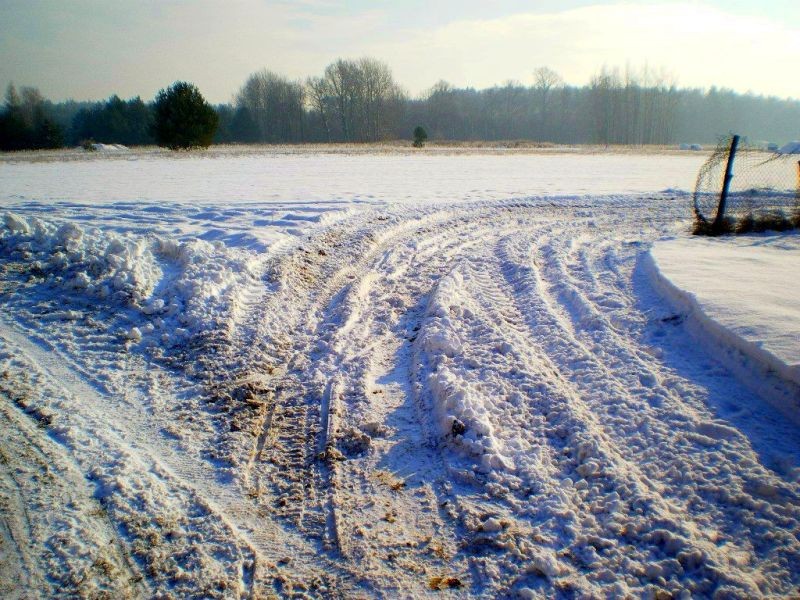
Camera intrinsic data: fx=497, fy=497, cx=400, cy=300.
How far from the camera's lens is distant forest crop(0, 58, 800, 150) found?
262 ft

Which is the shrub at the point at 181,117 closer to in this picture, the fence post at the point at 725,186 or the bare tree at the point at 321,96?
the fence post at the point at 725,186

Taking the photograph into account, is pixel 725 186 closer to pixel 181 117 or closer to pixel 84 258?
pixel 84 258

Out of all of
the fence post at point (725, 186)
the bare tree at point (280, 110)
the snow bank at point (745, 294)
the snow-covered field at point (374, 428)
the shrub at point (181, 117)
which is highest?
the bare tree at point (280, 110)

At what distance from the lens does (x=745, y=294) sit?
5203mm

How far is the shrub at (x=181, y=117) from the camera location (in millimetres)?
33625

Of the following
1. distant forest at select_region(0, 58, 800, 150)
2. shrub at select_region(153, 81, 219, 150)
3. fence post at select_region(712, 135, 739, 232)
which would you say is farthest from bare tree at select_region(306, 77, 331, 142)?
fence post at select_region(712, 135, 739, 232)

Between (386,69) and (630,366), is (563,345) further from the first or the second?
(386,69)

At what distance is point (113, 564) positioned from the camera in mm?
2523

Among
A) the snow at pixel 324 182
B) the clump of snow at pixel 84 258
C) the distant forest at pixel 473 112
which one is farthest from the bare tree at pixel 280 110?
the clump of snow at pixel 84 258

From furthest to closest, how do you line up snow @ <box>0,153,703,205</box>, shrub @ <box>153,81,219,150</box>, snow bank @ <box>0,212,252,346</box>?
shrub @ <box>153,81,219,150</box> < snow @ <box>0,153,703,205</box> < snow bank @ <box>0,212,252,346</box>

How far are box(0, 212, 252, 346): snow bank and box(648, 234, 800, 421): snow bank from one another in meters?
5.01

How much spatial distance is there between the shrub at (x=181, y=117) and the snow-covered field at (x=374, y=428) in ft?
98.0

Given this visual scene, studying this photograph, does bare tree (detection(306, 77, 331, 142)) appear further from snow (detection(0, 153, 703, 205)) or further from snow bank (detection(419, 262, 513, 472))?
snow bank (detection(419, 262, 513, 472))

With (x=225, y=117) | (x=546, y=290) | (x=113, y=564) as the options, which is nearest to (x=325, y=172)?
(x=546, y=290)
